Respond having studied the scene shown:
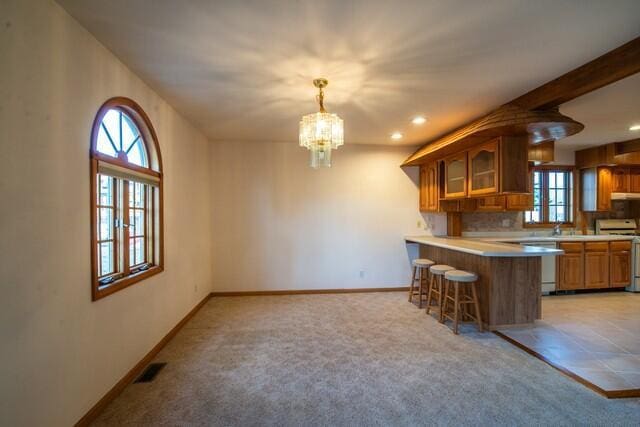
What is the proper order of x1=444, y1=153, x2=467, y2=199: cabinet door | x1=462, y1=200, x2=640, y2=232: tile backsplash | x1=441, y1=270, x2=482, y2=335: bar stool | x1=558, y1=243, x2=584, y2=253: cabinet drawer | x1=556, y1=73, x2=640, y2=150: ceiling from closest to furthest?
x1=556, y1=73, x2=640, y2=150: ceiling
x1=441, y1=270, x2=482, y2=335: bar stool
x1=444, y1=153, x2=467, y2=199: cabinet door
x1=558, y1=243, x2=584, y2=253: cabinet drawer
x1=462, y1=200, x2=640, y2=232: tile backsplash

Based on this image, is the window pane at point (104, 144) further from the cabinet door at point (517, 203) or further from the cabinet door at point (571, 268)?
the cabinet door at point (571, 268)

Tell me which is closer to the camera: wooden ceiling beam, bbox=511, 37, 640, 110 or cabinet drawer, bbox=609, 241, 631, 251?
wooden ceiling beam, bbox=511, 37, 640, 110

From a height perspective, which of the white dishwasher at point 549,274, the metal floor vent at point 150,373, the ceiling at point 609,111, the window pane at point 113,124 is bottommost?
the metal floor vent at point 150,373

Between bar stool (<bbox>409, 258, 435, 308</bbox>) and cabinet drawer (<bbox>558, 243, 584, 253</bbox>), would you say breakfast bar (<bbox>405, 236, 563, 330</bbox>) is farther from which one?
cabinet drawer (<bbox>558, 243, 584, 253</bbox>)

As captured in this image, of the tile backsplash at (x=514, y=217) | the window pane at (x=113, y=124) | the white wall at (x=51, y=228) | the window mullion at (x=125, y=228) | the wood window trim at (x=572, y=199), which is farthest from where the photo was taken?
the wood window trim at (x=572, y=199)

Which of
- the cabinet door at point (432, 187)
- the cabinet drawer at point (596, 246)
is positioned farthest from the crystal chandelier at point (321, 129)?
the cabinet drawer at point (596, 246)

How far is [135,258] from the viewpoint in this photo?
264 cm

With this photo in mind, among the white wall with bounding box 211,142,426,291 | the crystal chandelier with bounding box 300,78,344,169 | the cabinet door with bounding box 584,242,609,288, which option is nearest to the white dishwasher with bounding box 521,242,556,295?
the cabinet door with bounding box 584,242,609,288

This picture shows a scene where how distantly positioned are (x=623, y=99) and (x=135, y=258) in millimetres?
5181

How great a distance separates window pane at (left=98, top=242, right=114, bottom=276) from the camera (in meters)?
2.15

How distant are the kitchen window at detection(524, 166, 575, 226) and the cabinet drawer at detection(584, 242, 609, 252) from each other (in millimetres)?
693

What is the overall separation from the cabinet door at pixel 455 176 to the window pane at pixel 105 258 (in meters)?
3.99

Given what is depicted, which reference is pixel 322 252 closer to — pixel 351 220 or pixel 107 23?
pixel 351 220

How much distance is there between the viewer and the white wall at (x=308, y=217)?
4629 millimetres
